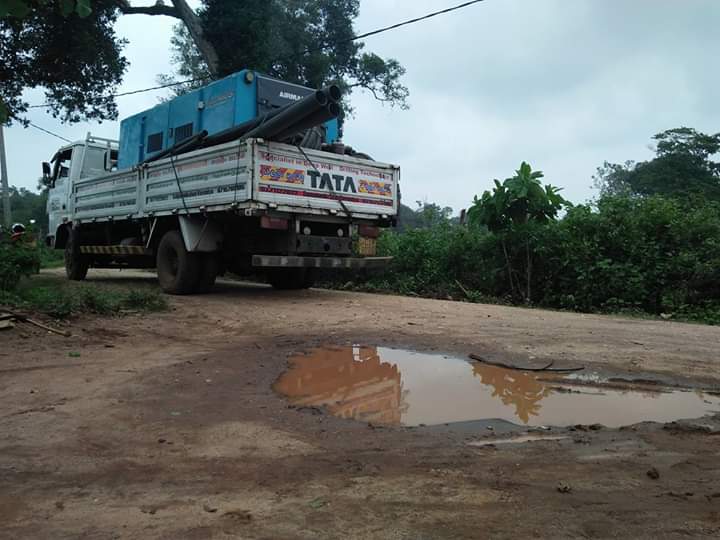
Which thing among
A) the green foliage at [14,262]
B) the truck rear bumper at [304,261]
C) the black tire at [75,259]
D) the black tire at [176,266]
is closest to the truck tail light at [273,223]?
the truck rear bumper at [304,261]

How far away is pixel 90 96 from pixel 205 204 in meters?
11.6

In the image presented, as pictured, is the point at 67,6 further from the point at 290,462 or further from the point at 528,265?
the point at 528,265

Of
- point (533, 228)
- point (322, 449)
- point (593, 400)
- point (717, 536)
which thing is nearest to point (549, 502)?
point (717, 536)

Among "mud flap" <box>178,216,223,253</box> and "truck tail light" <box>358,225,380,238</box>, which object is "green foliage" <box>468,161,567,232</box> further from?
"mud flap" <box>178,216,223,253</box>

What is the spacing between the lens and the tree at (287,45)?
17969 millimetres

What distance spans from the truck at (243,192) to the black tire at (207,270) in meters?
0.02

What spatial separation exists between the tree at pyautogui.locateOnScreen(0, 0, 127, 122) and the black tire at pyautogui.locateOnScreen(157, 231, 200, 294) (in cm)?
649

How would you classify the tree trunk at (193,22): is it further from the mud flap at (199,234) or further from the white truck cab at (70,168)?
the mud flap at (199,234)

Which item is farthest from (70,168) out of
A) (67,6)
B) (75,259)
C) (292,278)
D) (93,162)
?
(67,6)

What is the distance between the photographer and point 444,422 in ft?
11.0

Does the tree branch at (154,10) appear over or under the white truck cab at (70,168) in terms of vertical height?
over

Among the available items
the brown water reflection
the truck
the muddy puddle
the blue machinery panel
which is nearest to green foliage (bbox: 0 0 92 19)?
the muddy puddle

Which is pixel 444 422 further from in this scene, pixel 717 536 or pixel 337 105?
pixel 337 105

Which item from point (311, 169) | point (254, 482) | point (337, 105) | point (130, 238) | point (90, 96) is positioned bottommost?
point (254, 482)
